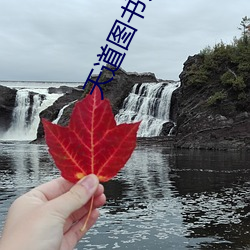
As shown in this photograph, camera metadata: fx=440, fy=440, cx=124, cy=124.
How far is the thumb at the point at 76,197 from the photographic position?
1877mm

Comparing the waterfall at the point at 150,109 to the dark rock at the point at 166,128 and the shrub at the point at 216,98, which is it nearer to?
the dark rock at the point at 166,128

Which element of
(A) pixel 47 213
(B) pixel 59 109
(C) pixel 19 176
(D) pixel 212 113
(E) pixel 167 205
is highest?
(B) pixel 59 109

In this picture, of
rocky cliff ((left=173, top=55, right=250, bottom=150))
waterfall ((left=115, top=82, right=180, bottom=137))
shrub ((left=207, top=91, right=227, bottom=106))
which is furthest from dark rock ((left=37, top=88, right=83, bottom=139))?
shrub ((left=207, top=91, right=227, bottom=106))

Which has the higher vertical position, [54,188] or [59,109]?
[59,109]

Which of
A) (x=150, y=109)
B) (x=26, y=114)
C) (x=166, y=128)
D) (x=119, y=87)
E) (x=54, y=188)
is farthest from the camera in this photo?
(x=26, y=114)

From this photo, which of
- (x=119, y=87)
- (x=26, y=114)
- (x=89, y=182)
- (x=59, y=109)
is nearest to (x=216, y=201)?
(x=89, y=182)

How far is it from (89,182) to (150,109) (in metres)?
50.5

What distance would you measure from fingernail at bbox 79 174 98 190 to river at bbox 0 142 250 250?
9.04 meters

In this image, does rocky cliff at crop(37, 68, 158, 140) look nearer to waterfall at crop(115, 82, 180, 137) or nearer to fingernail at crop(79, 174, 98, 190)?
waterfall at crop(115, 82, 180, 137)

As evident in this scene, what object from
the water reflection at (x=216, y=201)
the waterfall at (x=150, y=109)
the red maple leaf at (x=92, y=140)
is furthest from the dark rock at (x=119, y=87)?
the red maple leaf at (x=92, y=140)

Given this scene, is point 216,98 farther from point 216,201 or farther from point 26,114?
point 26,114

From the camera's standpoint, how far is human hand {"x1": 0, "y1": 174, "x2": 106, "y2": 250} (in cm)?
177

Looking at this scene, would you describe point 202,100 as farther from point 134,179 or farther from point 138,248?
point 138,248

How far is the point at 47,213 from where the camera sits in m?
1.85
